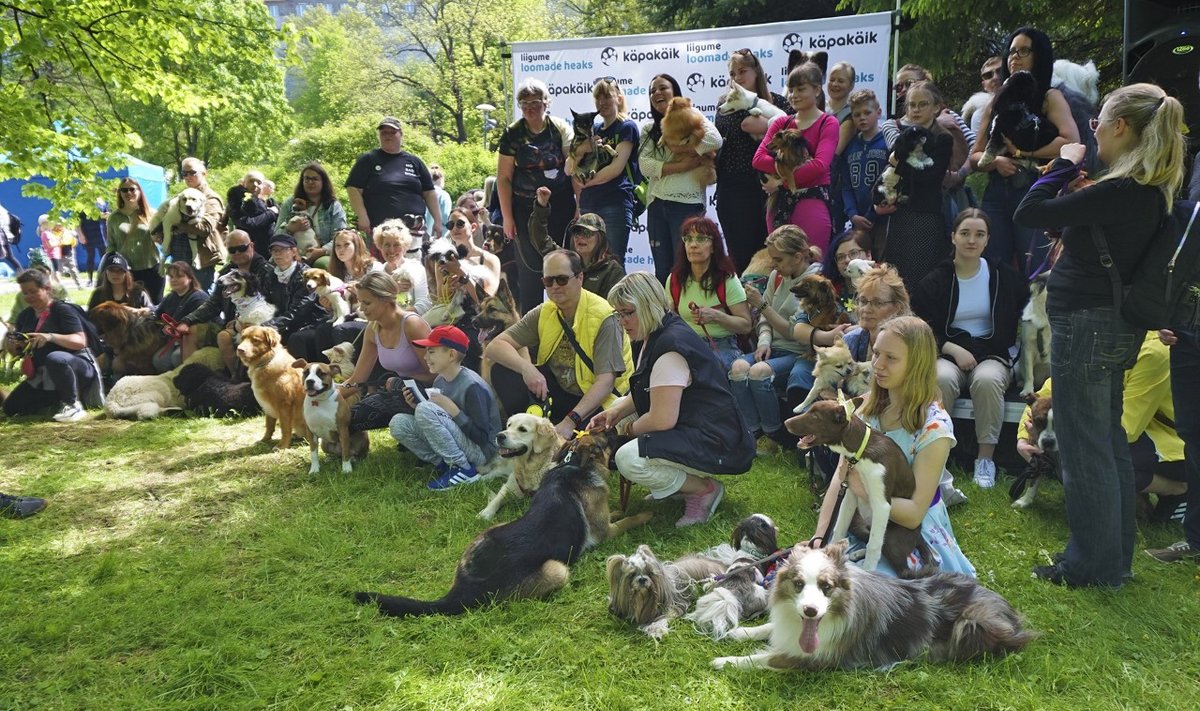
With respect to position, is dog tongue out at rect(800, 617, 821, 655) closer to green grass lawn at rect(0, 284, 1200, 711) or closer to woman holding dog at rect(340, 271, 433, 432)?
green grass lawn at rect(0, 284, 1200, 711)

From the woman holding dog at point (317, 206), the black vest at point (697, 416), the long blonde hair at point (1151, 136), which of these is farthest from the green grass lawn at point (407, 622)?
the woman holding dog at point (317, 206)

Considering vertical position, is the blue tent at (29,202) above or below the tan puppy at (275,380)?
above

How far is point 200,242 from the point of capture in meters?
9.03

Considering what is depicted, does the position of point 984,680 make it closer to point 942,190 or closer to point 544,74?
point 942,190

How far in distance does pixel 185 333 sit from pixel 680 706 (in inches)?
267

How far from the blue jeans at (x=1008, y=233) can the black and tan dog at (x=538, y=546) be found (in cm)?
336

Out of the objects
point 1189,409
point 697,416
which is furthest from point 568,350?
point 1189,409

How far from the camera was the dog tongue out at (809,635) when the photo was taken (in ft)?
9.00

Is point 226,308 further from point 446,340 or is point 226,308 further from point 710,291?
point 710,291

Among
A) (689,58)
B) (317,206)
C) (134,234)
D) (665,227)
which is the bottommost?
(665,227)

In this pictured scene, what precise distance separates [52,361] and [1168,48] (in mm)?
9595

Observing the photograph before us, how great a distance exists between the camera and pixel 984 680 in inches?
111

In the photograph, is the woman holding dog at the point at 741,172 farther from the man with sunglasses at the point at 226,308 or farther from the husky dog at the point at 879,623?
the man with sunglasses at the point at 226,308

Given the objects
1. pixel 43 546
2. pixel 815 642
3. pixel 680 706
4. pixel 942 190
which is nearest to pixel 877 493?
pixel 815 642
